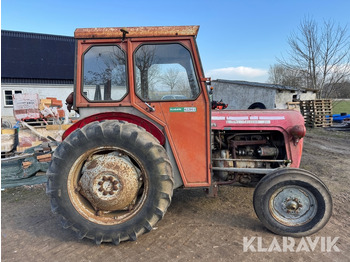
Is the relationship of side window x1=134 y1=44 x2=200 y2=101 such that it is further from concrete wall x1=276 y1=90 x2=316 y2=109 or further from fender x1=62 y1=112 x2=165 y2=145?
concrete wall x1=276 y1=90 x2=316 y2=109

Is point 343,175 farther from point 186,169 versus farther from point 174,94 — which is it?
point 174,94

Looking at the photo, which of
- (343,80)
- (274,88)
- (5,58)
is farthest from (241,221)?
(5,58)

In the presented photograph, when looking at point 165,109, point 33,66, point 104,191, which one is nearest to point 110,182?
point 104,191

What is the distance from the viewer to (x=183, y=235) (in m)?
2.96

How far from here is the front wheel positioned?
2812mm

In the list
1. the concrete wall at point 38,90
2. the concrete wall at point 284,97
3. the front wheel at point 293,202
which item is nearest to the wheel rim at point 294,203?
the front wheel at point 293,202

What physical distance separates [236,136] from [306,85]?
72.8 feet

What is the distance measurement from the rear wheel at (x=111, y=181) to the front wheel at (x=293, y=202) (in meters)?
1.17

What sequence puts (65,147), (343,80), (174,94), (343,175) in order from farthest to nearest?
(343,80), (343,175), (174,94), (65,147)

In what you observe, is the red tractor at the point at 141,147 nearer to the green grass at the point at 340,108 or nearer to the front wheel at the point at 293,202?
the front wheel at the point at 293,202

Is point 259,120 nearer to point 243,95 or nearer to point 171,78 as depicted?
point 171,78

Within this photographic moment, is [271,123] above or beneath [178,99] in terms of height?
beneath

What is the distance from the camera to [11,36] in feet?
69.1

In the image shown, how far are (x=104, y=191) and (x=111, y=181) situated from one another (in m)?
0.14
